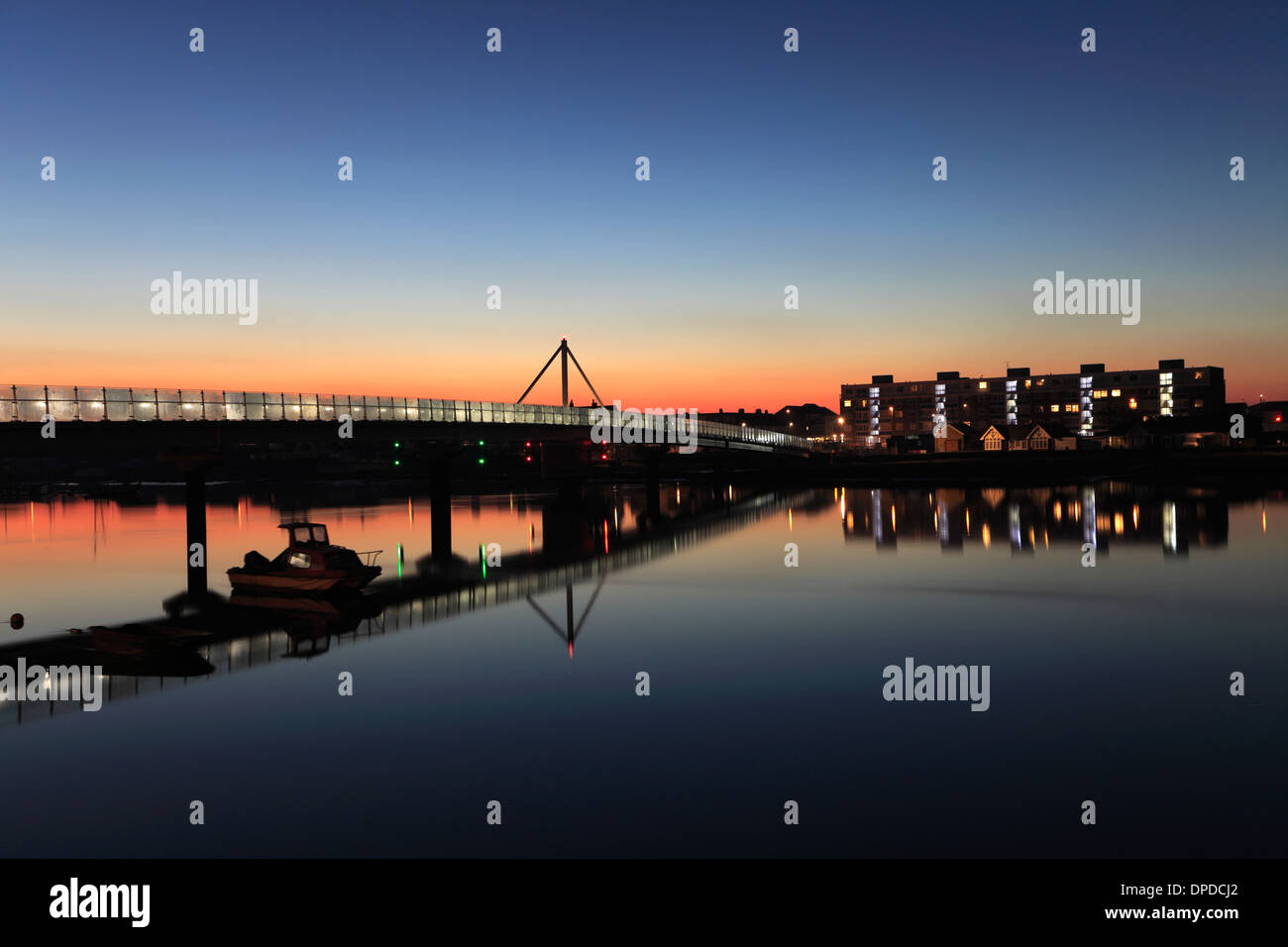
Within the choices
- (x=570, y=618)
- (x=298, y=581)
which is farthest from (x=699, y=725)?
(x=298, y=581)

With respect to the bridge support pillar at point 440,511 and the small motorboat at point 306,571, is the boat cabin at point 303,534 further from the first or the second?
the bridge support pillar at point 440,511

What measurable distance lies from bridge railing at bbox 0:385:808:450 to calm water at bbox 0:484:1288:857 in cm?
950

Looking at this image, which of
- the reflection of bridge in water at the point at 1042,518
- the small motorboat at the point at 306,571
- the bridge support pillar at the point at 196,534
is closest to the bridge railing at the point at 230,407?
the bridge support pillar at the point at 196,534

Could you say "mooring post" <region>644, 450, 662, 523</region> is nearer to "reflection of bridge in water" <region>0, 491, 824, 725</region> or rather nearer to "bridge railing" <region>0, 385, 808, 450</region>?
"bridge railing" <region>0, 385, 808, 450</region>

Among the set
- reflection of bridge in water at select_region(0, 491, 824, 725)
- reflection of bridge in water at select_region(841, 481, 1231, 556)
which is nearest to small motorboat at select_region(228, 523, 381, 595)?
reflection of bridge in water at select_region(0, 491, 824, 725)

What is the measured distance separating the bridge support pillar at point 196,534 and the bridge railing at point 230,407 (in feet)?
13.7

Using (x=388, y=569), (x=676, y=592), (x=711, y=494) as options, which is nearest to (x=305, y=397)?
(x=388, y=569)

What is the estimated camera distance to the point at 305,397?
61.2 m

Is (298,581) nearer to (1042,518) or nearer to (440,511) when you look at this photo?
(440,511)

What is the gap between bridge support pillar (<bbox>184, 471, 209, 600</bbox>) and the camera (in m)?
48.5

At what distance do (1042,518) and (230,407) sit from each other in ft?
207

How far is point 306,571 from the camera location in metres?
39.3

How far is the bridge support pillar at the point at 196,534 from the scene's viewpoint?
48500mm
